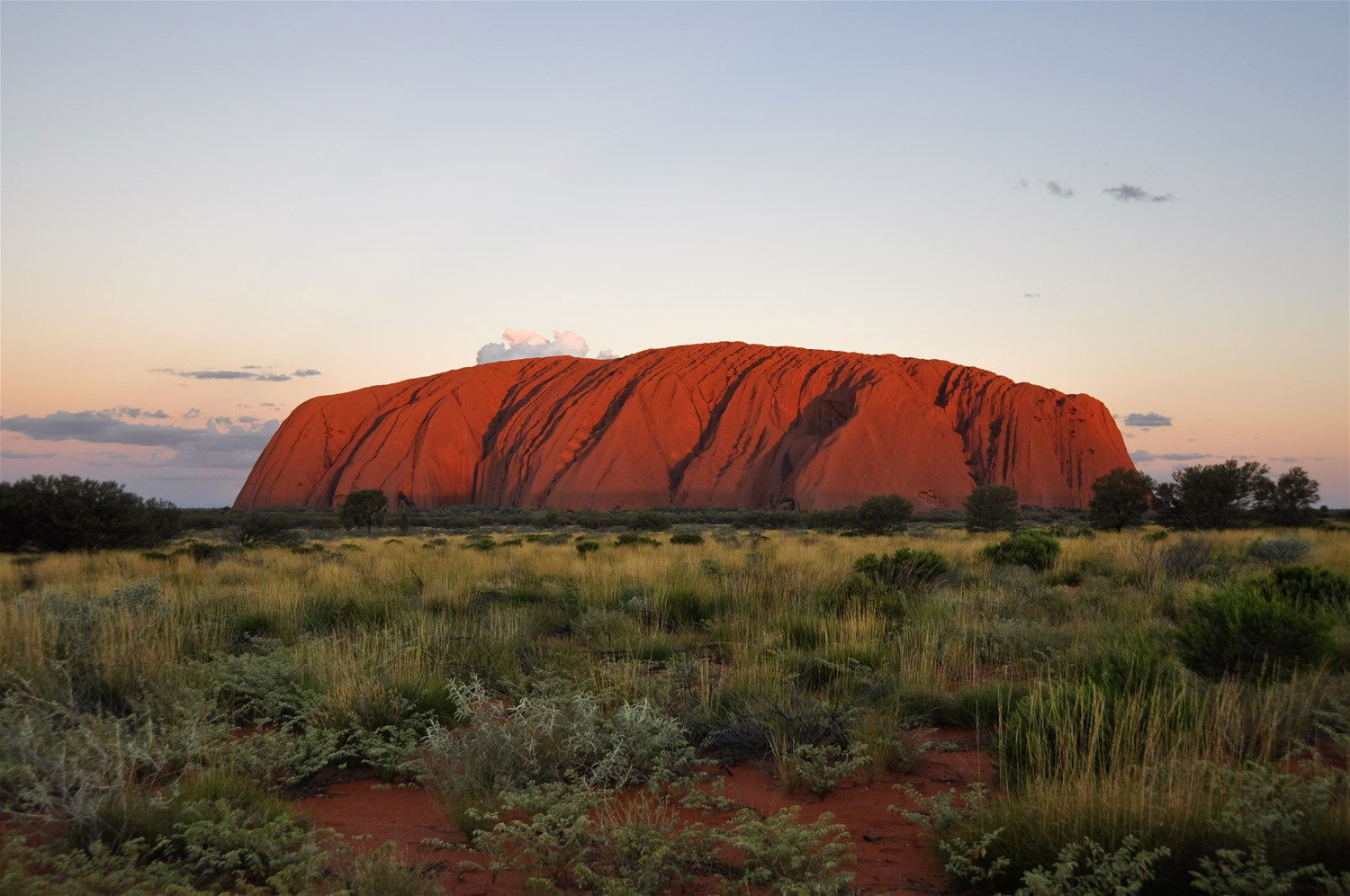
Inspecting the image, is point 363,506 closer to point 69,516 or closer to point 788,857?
point 69,516

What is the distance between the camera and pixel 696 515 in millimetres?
53844

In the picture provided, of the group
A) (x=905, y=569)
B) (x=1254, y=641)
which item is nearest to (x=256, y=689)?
(x=1254, y=641)

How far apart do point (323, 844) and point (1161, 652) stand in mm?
5638

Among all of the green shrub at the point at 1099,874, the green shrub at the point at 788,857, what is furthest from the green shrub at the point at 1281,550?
the green shrub at the point at 788,857

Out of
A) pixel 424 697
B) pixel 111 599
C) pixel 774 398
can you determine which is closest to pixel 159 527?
pixel 111 599

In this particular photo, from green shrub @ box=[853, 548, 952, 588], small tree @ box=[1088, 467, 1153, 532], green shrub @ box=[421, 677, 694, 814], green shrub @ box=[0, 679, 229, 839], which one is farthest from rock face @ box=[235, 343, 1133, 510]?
green shrub @ box=[0, 679, 229, 839]

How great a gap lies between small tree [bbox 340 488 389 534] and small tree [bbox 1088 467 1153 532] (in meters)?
30.9

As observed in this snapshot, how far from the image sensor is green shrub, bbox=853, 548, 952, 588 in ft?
35.7

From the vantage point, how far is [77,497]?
17.8 m

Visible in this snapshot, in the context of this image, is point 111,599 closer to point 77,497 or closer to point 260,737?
point 260,737

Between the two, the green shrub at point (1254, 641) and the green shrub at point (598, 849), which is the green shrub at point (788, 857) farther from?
the green shrub at point (1254, 641)

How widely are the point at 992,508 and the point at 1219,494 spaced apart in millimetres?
9352

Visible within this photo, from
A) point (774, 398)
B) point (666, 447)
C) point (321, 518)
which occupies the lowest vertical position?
point (321, 518)

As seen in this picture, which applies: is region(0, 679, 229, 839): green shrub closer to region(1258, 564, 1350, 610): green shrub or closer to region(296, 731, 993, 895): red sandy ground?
region(296, 731, 993, 895): red sandy ground
